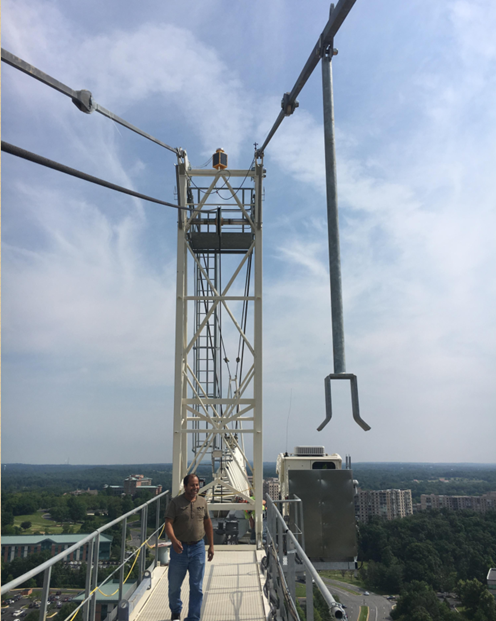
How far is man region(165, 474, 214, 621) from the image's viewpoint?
5137 mm

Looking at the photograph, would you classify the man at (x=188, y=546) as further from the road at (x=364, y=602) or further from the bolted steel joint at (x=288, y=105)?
the road at (x=364, y=602)

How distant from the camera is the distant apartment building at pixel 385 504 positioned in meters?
85.5

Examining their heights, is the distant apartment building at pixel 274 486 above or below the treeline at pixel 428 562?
above

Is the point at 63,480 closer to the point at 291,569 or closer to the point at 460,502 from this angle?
the point at 460,502

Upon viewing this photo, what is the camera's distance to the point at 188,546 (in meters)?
5.19

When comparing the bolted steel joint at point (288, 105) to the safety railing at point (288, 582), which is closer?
the safety railing at point (288, 582)

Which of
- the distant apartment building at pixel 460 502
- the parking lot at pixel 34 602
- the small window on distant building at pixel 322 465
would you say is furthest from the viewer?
the distant apartment building at pixel 460 502

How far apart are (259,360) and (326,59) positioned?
7590mm

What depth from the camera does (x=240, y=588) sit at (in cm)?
683

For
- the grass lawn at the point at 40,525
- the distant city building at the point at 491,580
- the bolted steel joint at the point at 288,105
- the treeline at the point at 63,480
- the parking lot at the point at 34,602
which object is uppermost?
the bolted steel joint at the point at 288,105

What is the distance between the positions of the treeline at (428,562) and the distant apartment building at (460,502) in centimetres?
2471

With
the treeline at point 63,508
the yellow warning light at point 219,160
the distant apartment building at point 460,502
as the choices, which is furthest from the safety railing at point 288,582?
the distant apartment building at point 460,502

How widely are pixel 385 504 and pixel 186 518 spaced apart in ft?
310

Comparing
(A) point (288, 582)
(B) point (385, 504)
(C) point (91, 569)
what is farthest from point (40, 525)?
(B) point (385, 504)
